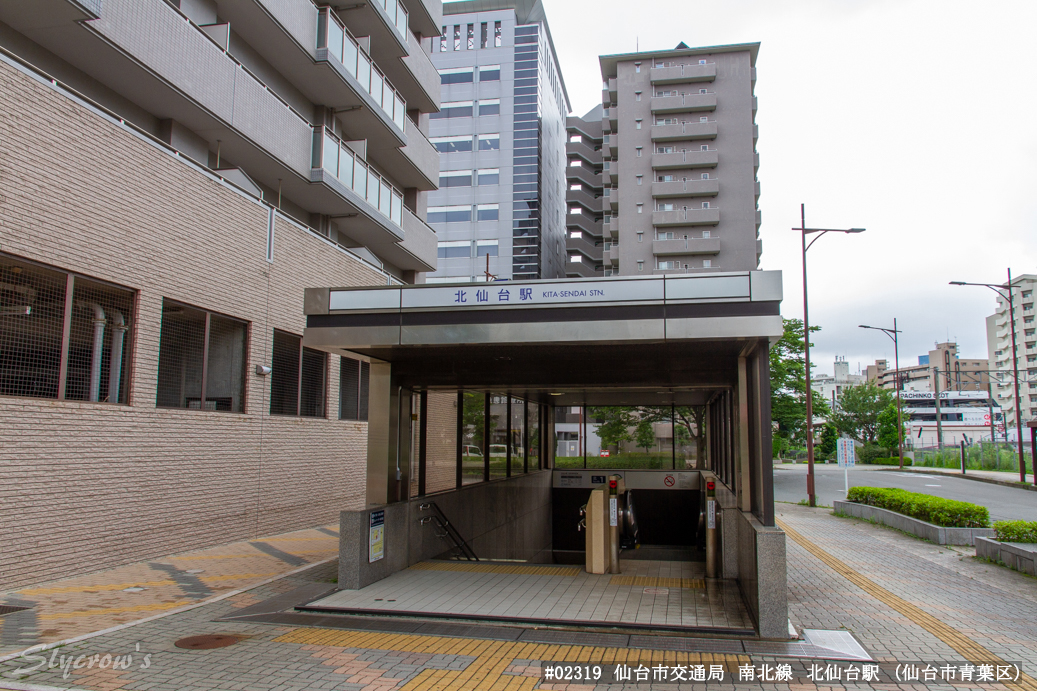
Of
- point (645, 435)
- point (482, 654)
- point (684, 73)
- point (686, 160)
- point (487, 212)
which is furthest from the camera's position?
point (487, 212)

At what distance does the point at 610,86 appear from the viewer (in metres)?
68.0

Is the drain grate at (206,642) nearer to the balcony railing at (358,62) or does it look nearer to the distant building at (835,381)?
the balcony railing at (358,62)

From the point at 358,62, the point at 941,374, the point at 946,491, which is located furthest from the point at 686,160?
the point at 941,374

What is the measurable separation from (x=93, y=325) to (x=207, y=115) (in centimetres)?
A: 539

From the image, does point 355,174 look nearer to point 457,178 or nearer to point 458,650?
point 458,650

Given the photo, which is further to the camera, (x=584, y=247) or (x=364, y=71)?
(x=584, y=247)

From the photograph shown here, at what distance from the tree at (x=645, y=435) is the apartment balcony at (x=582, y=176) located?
63.9 meters

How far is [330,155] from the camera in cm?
1778

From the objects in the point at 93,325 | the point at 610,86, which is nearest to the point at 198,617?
the point at 93,325

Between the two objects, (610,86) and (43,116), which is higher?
(610,86)

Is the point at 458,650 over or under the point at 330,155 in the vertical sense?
under

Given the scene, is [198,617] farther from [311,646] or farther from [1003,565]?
[1003,565]

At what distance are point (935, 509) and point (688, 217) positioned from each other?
48.2 meters

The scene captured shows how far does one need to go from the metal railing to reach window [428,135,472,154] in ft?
187
